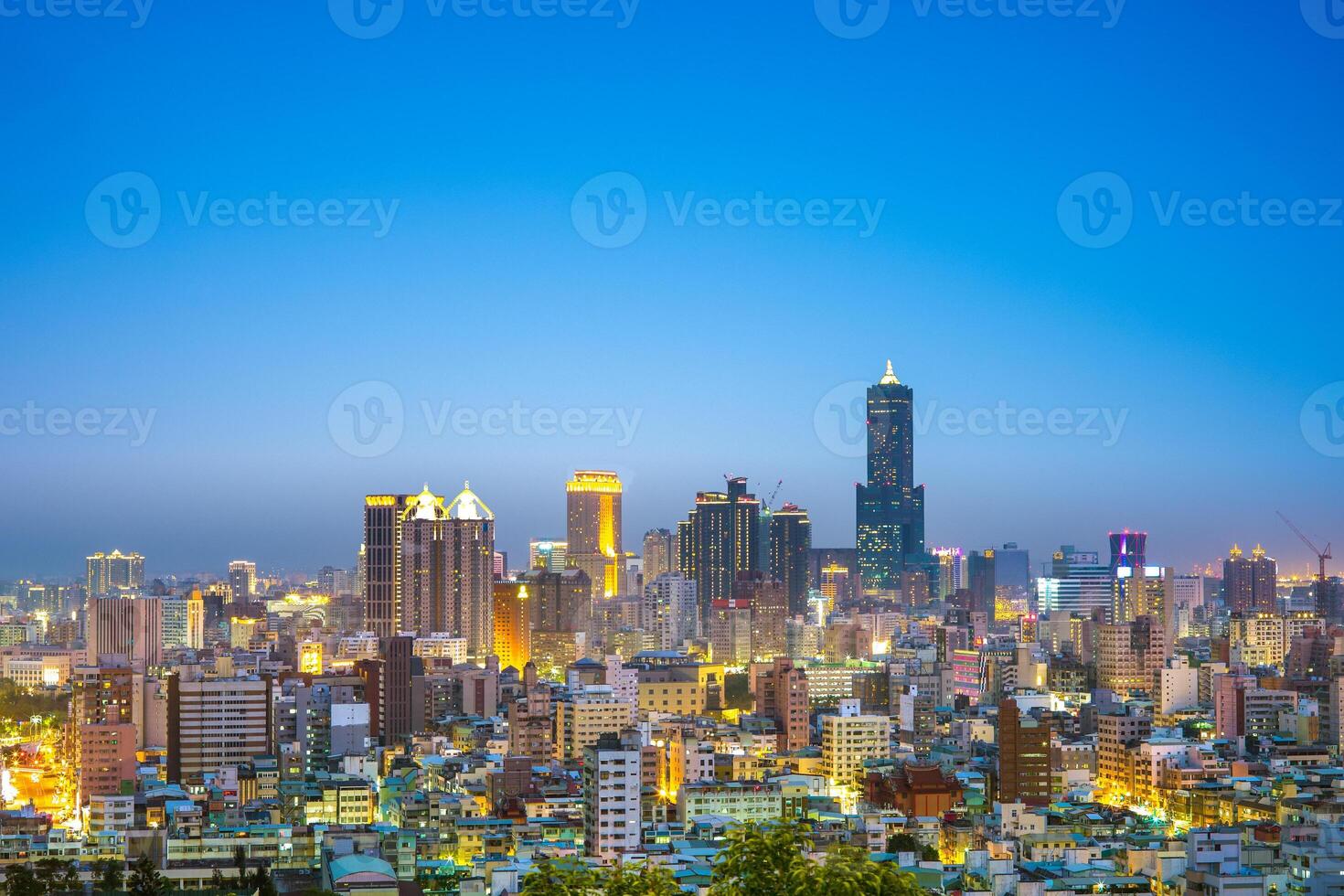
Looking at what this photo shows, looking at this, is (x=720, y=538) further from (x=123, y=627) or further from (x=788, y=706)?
(x=788, y=706)

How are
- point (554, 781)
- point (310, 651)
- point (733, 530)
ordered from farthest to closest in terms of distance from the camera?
point (733, 530), point (310, 651), point (554, 781)

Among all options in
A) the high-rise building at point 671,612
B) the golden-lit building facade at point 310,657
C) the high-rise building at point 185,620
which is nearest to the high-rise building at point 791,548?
the high-rise building at point 671,612

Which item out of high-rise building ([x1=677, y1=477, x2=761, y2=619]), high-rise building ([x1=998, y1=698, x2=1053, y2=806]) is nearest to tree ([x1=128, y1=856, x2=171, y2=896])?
high-rise building ([x1=998, y1=698, x2=1053, y2=806])

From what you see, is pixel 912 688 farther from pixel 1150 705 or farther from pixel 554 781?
pixel 554 781

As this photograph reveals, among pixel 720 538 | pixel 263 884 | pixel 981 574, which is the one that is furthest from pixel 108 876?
pixel 981 574

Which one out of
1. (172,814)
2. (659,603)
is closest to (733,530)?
(659,603)

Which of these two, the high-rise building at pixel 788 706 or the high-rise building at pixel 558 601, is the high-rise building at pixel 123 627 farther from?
the high-rise building at pixel 788 706

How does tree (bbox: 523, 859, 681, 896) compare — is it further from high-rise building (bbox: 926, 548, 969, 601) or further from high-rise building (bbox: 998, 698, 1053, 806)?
high-rise building (bbox: 926, 548, 969, 601)
